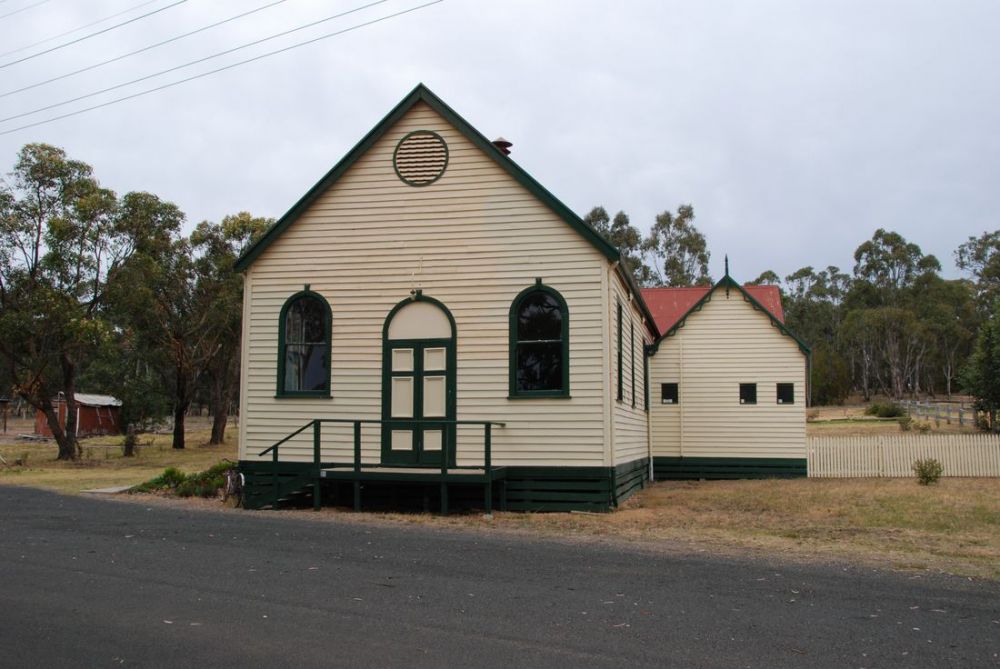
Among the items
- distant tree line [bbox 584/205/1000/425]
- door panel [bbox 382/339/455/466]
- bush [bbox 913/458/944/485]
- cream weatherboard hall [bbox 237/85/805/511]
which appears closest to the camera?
cream weatherboard hall [bbox 237/85/805/511]

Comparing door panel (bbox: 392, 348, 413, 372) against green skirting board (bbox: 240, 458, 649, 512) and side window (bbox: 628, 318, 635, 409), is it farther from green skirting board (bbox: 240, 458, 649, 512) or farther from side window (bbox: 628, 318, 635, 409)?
side window (bbox: 628, 318, 635, 409)

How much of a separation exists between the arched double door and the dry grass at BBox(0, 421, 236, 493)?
875cm

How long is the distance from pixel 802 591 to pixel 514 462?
6.98 meters

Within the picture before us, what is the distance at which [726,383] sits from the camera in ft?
75.6

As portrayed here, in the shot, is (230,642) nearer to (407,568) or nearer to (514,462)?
(407,568)

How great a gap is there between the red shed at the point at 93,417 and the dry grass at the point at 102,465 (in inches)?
313

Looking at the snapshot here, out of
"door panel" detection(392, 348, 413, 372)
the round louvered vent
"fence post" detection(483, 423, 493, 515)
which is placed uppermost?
the round louvered vent

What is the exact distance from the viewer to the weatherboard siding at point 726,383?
2281cm

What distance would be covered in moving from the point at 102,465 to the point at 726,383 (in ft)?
69.4

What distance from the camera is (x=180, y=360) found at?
40.0 meters

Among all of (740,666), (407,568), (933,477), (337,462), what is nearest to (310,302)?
(337,462)

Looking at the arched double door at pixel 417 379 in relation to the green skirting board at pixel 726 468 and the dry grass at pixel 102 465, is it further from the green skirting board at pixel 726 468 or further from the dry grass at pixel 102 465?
the green skirting board at pixel 726 468

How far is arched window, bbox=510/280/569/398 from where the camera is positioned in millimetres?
14797

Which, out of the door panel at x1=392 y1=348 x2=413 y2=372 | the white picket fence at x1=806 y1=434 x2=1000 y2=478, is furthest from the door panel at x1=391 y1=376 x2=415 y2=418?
the white picket fence at x1=806 y1=434 x2=1000 y2=478
